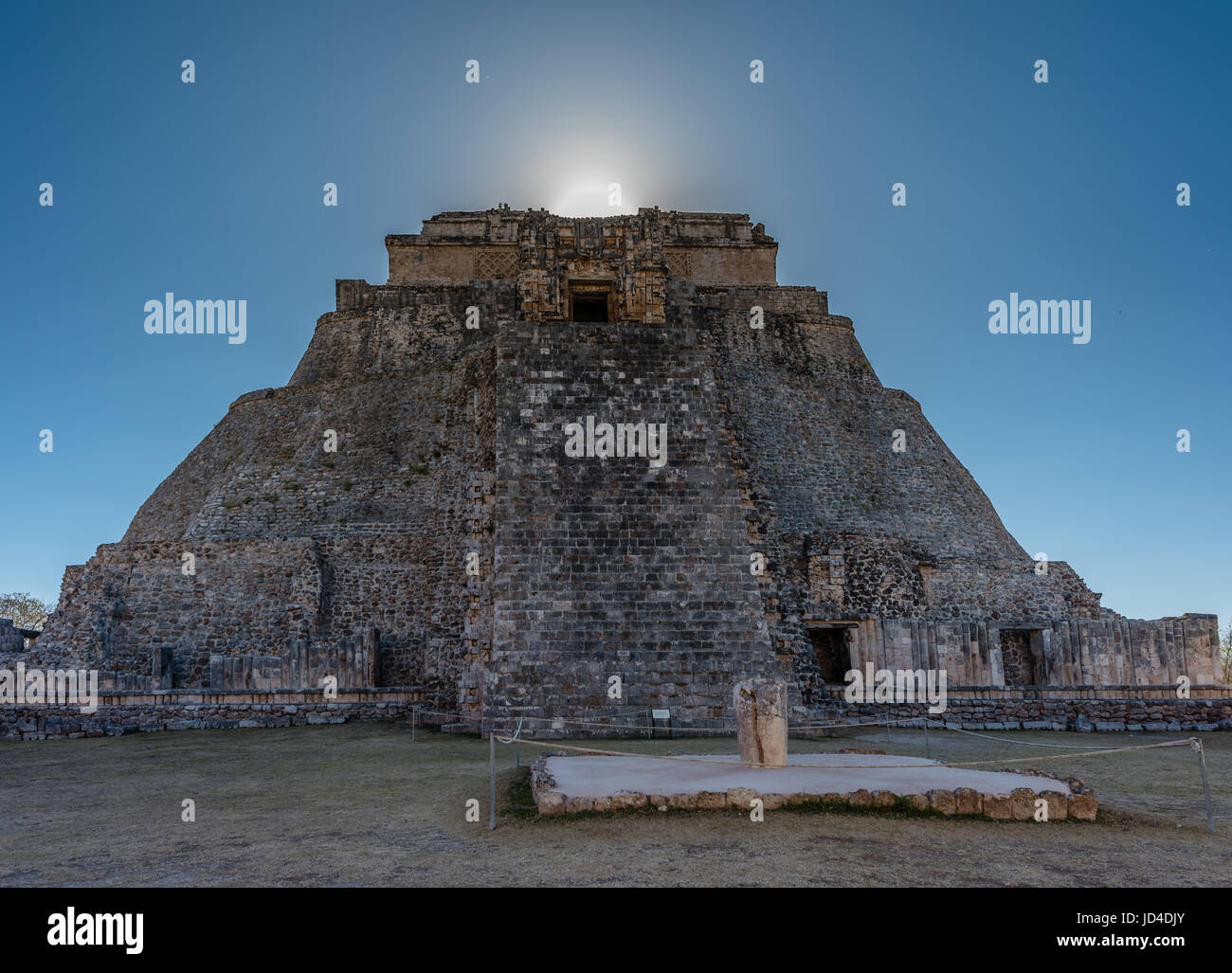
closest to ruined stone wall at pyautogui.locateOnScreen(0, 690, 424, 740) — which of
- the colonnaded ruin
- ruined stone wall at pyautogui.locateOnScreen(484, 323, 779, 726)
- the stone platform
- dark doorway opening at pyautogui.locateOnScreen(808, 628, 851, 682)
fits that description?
the colonnaded ruin

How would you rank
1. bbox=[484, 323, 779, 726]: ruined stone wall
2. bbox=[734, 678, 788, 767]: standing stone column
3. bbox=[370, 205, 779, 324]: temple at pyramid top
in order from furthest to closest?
1. bbox=[370, 205, 779, 324]: temple at pyramid top
2. bbox=[484, 323, 779, 726]: ruined stone wall
3. bbox=[734, 678, 788, 767]: standing stone column

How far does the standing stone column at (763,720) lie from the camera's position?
8.56 metres

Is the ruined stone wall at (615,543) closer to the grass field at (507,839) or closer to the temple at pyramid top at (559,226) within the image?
the grass field at (507,839)

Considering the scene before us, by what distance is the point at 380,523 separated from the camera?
23062 mm

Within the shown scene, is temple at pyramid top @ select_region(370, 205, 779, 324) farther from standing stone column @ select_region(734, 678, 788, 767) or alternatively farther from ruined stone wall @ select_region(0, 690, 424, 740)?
standing stone column @ select_region(734, 678, 788, 767)

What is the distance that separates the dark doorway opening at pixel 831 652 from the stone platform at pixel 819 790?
11348 mm

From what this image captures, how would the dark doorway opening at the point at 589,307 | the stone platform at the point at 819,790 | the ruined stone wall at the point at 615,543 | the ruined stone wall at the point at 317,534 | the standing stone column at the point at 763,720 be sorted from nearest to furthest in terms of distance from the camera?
1. the stone platform at the point at 819,790
2. the standing stone column at the point at 763,720
3. the ruined stone wall at the point at 615,543
4. the ruined stone wall at the point at 317,534
5. the dark doorway opening at the point at 589,307

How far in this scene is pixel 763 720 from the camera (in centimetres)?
A: 857

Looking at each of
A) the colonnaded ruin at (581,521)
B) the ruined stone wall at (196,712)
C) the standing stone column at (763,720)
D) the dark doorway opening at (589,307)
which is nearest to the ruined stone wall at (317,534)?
the colonnaded ruin at (581,521)

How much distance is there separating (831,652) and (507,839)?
1528 centimetres

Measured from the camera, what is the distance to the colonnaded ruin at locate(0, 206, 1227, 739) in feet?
Answer: 47.1

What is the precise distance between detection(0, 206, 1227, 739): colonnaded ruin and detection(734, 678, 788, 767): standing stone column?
458 centimetres

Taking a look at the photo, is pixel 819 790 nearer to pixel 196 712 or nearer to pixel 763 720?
pixel 763 720

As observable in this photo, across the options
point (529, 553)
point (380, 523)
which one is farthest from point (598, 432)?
point (380, 523)
